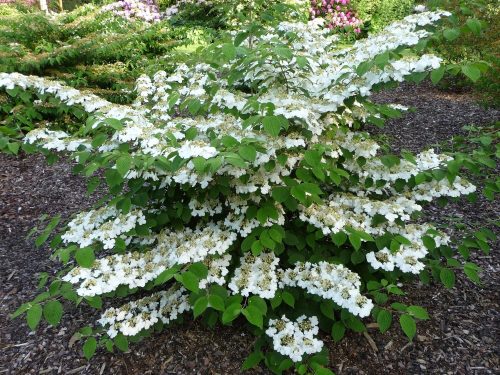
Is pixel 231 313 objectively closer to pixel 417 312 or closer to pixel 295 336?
pixel 295 336

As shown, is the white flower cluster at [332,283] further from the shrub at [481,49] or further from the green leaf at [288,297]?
→ the shrub at [481,49]

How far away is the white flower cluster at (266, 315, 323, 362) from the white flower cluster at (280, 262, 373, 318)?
0.14 meters

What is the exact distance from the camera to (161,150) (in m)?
1.61

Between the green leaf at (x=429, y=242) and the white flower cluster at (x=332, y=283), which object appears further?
the green leaf at (x=429, y=242)

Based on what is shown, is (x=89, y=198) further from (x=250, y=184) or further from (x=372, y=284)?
(x=372, y=284)

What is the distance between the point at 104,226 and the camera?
177 cm

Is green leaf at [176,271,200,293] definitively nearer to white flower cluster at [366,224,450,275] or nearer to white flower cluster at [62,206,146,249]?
white flower cluster at [62,206,146,249]

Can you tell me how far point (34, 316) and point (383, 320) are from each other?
1171mm

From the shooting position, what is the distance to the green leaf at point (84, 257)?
4.91ft

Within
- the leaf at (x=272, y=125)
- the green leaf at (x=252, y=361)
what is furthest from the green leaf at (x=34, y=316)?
the leaf at (x=272, y=125)

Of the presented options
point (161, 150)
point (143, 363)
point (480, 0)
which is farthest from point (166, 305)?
point (480, 0)

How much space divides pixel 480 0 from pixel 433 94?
4326 millimetres

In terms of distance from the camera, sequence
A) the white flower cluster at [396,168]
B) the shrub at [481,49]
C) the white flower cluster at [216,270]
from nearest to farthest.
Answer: the white flower cluster at [216,270] < the white flower cluster at [396,168] < the shrub at [481,49]

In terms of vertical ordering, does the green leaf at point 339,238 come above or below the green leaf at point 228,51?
below
